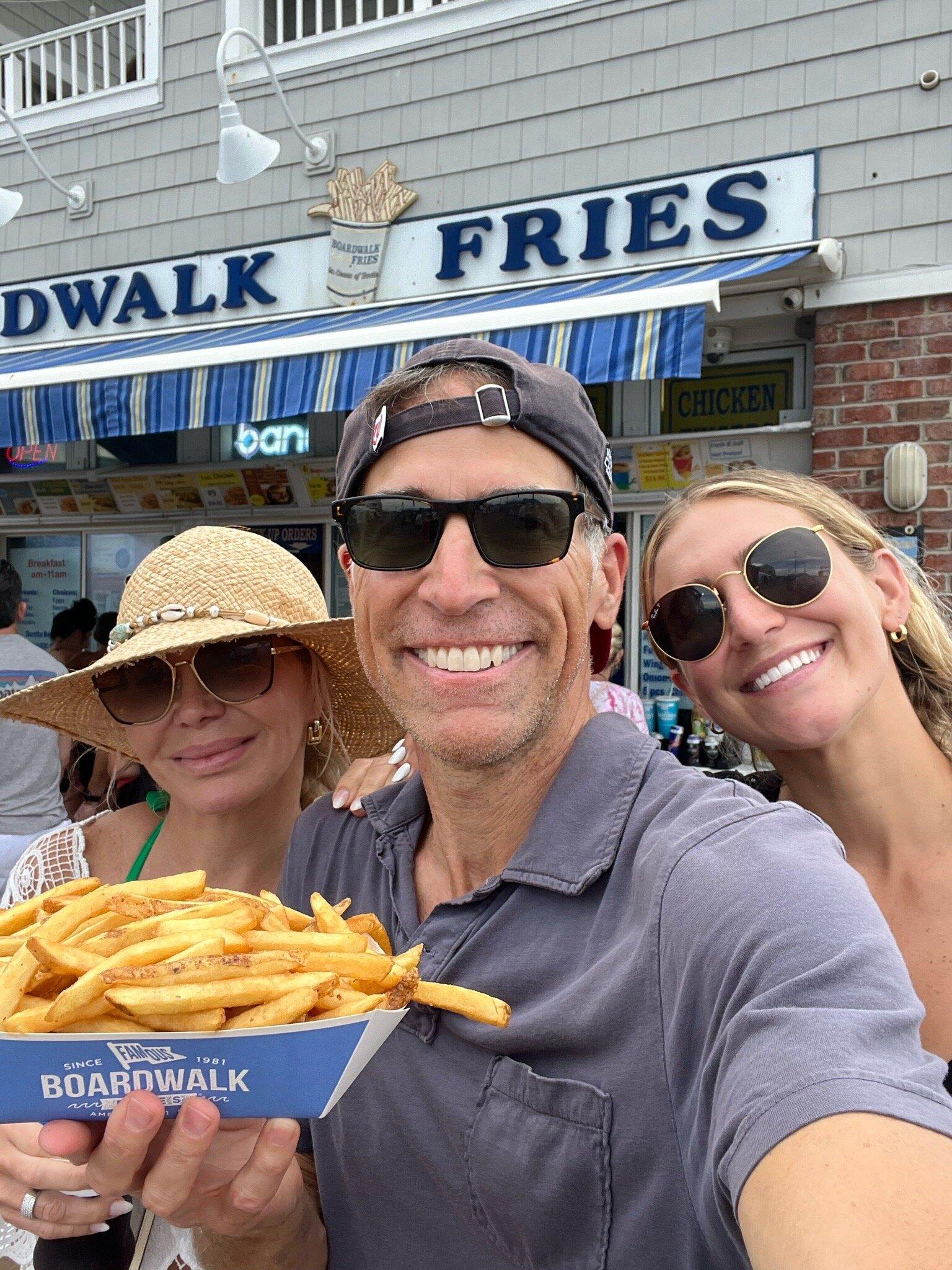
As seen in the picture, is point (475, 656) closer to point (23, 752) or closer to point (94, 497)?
point (23, 752)

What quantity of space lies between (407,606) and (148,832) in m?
1.20

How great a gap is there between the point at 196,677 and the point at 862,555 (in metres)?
1.43

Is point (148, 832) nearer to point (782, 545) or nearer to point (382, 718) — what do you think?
point (382, 718)

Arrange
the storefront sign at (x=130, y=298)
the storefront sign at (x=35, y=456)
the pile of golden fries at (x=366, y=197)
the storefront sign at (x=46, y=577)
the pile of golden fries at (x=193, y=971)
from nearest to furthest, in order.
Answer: the pile of golden fries at (x=193, y=971) → the pile of golden fries at (x=366, y=197) → the storefront sign at (x=130, y=298) → the storefront sign at (x=35, y=456) → the storefront sign at (x=46, y=577)

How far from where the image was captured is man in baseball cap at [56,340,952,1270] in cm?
91

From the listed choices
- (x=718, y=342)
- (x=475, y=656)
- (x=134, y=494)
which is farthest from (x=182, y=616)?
(x=134, y=494)

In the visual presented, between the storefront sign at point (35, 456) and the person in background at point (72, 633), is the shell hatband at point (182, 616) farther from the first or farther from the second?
the storefront sign at point (35, 456)

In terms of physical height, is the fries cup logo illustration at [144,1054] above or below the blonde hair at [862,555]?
below

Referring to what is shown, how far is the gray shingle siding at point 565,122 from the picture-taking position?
18.1 feet

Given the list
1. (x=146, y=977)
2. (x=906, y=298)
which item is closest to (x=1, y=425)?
(x=906, y=298)

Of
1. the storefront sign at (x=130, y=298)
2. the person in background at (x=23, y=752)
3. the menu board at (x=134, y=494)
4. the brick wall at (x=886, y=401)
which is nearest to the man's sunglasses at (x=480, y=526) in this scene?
the person in background at (x=23, y=752)

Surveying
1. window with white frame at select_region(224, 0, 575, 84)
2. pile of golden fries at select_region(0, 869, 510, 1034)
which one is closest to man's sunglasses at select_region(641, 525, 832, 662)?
pile of golden fries at select_region(0, 869, 510, 1034)

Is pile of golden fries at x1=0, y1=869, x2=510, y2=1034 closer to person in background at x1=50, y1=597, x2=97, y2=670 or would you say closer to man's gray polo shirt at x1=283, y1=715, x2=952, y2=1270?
man's gray polo shirt at x1=283, y1=715, x2=952, y2=1270

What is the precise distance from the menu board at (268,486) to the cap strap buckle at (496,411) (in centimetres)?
619
